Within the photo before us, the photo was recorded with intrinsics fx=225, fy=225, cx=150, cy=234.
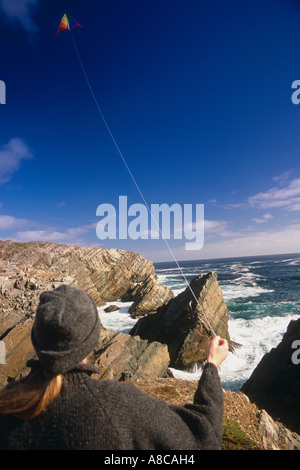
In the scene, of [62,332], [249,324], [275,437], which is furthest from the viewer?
[249,324]

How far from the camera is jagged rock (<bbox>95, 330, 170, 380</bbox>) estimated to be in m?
11.7

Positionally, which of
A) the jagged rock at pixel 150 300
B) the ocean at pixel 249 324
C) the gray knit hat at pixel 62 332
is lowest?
the ocean at pixel 249 324

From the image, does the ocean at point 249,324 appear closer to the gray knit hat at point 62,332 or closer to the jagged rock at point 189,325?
the jagged rock at point 189,325

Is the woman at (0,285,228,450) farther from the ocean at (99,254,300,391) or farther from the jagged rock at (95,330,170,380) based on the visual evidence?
the ocean at (99,254,300,391)

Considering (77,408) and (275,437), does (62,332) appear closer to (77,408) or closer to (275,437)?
(77,408)

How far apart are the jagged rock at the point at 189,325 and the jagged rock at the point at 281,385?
4395 millimetres

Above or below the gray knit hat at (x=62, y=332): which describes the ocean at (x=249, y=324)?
below

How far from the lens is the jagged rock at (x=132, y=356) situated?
11664 mm

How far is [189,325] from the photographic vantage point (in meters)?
17.2

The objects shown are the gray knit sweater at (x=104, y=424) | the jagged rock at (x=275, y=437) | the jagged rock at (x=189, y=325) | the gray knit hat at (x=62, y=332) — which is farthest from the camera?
the jagged rock at (x=189, y=325)

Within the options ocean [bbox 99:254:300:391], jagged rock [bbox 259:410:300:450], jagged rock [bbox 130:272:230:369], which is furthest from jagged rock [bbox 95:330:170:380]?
jagged rock [bbox 259:410:300:450]

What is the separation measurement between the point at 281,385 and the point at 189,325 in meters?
8.19

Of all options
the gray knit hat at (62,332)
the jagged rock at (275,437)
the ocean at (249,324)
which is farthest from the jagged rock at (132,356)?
the gray knit hat at (62,332)

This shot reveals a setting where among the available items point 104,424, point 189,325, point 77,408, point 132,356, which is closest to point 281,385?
point 132,356
